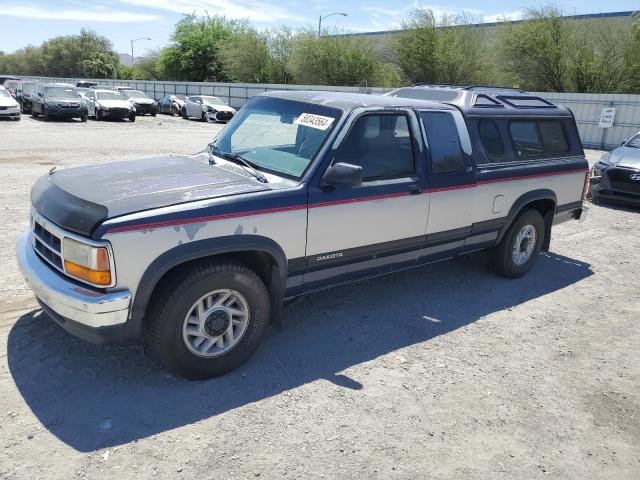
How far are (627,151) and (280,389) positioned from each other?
9.43m

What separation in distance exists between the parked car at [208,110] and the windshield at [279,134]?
24625 mm

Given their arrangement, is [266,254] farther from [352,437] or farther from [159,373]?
[352,437]

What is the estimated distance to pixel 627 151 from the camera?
400 inches

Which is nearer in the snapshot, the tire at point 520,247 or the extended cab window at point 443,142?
the extended cab window at point 443,142

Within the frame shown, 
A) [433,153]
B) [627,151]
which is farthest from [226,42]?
[433,153]

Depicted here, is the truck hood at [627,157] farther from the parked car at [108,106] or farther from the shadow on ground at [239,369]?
the parked car at [108,106]

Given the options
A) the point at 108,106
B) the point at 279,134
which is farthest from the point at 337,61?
the point at 279,134

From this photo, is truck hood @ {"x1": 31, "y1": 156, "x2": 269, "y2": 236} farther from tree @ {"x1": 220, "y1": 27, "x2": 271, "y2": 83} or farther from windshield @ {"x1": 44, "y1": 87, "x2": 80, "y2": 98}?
tree @ {"x1": 220, "y1": 27, "x2": 271, "y2": 83}

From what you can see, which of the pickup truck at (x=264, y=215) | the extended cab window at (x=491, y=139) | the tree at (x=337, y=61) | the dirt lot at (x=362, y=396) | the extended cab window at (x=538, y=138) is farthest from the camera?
the tree at (x=337, y=61)

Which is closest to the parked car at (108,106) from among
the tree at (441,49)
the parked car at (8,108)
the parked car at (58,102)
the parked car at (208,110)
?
the parked car at (58,102)

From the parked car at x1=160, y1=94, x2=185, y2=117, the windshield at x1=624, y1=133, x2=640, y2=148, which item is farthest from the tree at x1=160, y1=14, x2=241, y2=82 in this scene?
the windshield at x1=624, y1=133, x2=640, y2=148

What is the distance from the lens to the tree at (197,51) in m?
56.8

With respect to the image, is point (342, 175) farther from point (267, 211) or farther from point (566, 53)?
point (566, 53)

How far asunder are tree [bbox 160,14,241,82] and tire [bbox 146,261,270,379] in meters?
55.7
